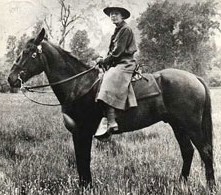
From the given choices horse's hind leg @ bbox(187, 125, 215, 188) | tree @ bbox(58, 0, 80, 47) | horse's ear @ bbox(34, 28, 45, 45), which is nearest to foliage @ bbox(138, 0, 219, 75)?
tree @ bbox(58, 0, 80, 47)

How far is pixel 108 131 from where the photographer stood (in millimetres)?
4336

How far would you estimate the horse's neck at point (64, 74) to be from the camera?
175 inches

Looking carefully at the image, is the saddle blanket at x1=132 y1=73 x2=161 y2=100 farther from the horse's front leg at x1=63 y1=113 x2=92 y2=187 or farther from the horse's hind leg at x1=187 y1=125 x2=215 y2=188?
the horse's front leg at x1=63 y1=113 x2=92 y2=187

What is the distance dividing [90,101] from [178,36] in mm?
9420

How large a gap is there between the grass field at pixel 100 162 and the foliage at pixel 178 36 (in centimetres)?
363

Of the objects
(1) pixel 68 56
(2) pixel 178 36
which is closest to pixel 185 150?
(1) pixel 68 56

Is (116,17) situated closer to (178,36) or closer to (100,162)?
(100,162)

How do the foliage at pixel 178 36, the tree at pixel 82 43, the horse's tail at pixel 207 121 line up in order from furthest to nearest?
the foliage at pixel 178 36 → the tree at pixel 82 43 → the horse's tail at pixel 207 121

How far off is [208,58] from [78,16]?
5086 mm

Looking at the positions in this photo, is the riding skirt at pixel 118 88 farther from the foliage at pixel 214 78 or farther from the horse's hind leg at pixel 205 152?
the foliage at pixel 214 78

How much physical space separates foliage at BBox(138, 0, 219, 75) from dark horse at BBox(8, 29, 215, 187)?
5461 millimetres

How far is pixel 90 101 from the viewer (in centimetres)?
454

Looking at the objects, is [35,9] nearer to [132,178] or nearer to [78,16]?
[78,16]

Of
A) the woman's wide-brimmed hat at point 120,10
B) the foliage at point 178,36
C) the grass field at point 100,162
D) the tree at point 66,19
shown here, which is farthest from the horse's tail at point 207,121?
the foliage at point 178,36
